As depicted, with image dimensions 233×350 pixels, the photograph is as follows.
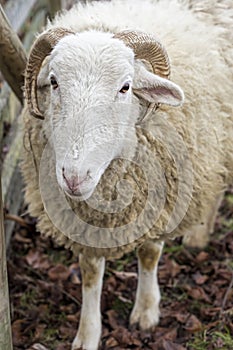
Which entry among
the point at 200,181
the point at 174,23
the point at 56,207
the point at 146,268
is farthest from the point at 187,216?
the point at 174,23

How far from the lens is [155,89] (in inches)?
111

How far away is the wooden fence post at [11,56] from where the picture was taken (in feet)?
11.0

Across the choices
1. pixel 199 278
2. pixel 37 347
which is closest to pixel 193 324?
pixel 199 278

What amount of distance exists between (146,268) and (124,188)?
2.60 feet

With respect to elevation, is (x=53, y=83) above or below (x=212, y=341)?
above

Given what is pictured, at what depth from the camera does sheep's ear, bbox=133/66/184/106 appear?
109 inches

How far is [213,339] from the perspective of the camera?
357cm

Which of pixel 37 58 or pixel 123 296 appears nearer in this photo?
pixel 37 58

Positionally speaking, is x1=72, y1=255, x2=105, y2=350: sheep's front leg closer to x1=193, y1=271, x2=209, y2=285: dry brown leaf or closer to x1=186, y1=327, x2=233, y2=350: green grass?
x1=186, y1=327, x2=233, y2=350: green grass

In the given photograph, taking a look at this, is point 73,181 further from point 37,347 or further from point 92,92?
point 37,347

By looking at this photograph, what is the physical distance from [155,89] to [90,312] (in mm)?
1350

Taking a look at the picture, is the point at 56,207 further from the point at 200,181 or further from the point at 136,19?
the point at 136,19

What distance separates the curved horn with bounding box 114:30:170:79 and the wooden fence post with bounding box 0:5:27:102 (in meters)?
0.76

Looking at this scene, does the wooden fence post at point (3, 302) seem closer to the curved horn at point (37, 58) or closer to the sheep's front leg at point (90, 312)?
the curved horn at point (37, 58)
